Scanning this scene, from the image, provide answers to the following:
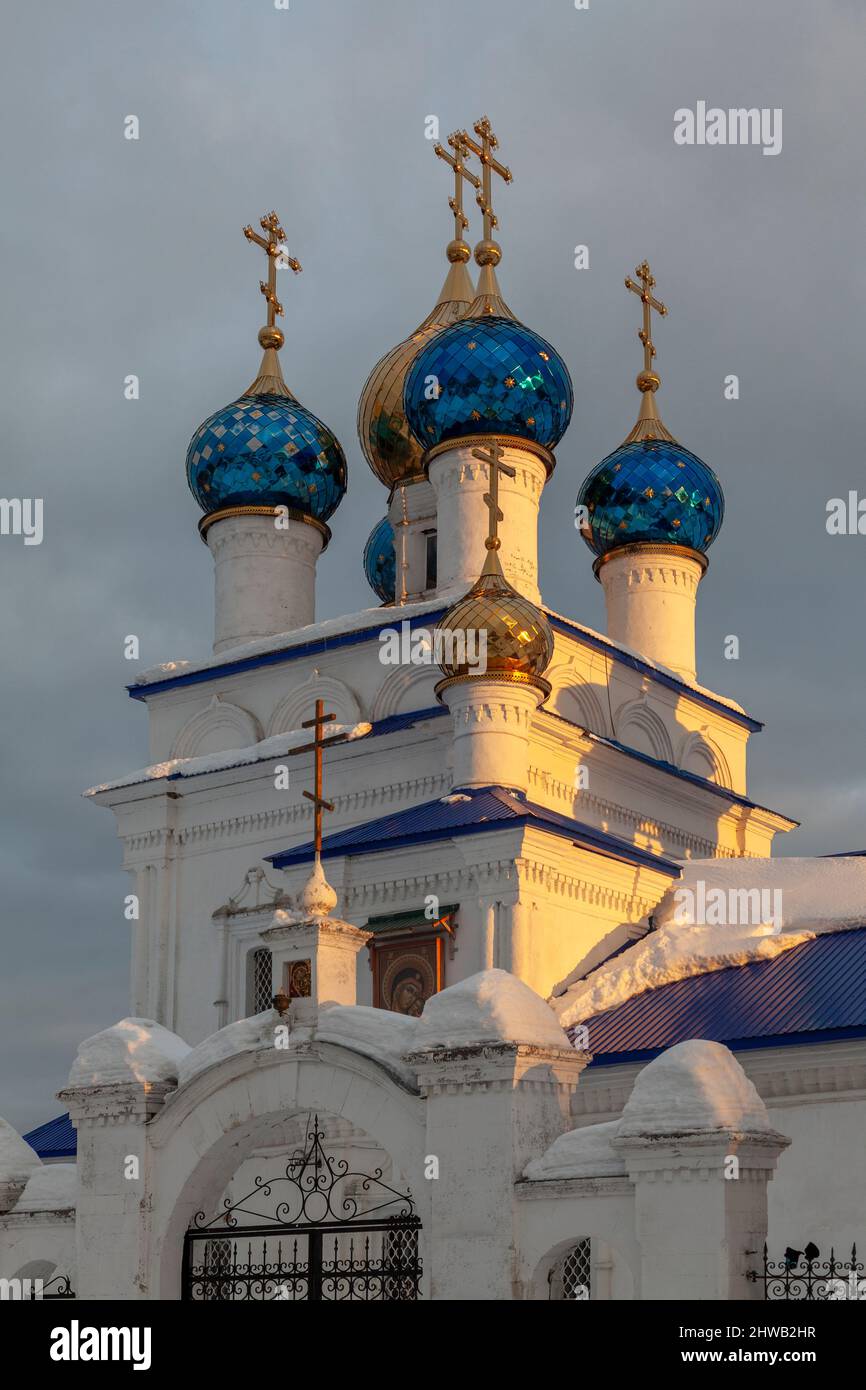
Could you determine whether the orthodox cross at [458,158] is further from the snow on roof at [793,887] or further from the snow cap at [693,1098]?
the snow cap at [693,1098]

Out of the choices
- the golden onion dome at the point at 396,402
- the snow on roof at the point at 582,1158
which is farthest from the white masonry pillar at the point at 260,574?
the snow on roof at the point at 582,1158

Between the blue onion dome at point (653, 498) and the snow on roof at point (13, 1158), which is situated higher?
the blue onion dome at point (653, 498)

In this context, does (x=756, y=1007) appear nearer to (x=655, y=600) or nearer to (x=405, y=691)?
(x=405, y=691)

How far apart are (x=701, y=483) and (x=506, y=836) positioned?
647cm

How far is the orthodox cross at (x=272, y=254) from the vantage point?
19.0 metres

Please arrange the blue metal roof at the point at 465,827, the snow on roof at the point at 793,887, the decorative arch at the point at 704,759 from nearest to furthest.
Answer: the snow on roof at the point at 793,887 < the blue metal roof at the point at 465,827 < the decorative arch at the point at 704,759

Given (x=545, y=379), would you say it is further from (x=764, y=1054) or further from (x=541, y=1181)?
(x=541, y=1181)

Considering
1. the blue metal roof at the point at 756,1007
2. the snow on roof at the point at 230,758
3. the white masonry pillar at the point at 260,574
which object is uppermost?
the white masonry pillar at the point at 260,574

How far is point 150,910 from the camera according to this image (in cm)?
1598

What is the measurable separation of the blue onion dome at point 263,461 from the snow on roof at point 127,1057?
31.1ft

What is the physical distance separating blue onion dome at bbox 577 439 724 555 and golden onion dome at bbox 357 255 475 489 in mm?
1893

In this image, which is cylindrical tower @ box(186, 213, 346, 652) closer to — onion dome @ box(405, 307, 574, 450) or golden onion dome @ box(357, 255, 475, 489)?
golden onion dome @ box(357, 255, 475, 489)

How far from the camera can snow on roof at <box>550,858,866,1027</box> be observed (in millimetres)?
12758

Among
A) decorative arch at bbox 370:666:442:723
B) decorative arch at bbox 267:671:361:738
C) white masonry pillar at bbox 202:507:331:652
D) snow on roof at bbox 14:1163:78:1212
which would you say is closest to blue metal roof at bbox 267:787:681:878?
decorative arch at bbox 370:666:442:723
